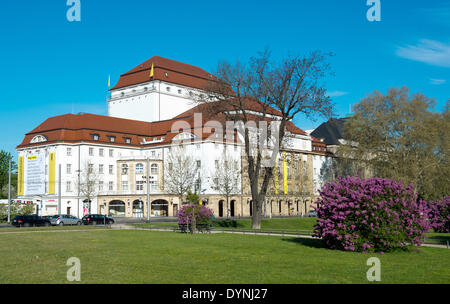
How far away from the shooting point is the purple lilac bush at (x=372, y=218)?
20906 mm

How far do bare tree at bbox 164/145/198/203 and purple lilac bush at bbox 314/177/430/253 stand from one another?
5180cm

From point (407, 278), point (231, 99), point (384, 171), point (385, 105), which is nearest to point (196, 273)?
point (407, 278)

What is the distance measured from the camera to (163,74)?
10162cm

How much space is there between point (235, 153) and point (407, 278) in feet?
239

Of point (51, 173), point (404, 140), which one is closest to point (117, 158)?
point (51, 173)

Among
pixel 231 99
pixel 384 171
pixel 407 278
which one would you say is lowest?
pixel 407 278

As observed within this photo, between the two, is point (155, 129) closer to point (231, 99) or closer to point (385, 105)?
point (385, 105)

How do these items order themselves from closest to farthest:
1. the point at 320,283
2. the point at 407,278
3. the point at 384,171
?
1. the point at 320,283
2. the point at 407,278
3. the point at 384,171

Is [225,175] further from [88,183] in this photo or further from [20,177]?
[20,177]

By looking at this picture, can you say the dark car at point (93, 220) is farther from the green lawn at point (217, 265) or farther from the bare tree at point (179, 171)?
the green lawn at point (217, 265)

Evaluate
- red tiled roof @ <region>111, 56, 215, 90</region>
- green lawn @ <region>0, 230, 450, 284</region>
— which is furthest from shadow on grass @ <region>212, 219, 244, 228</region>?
red tiled roof @ <region>111, 56, 215, 90</region>

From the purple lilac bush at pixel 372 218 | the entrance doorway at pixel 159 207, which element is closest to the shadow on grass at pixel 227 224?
the purple lilac bush at pixel 372 218
